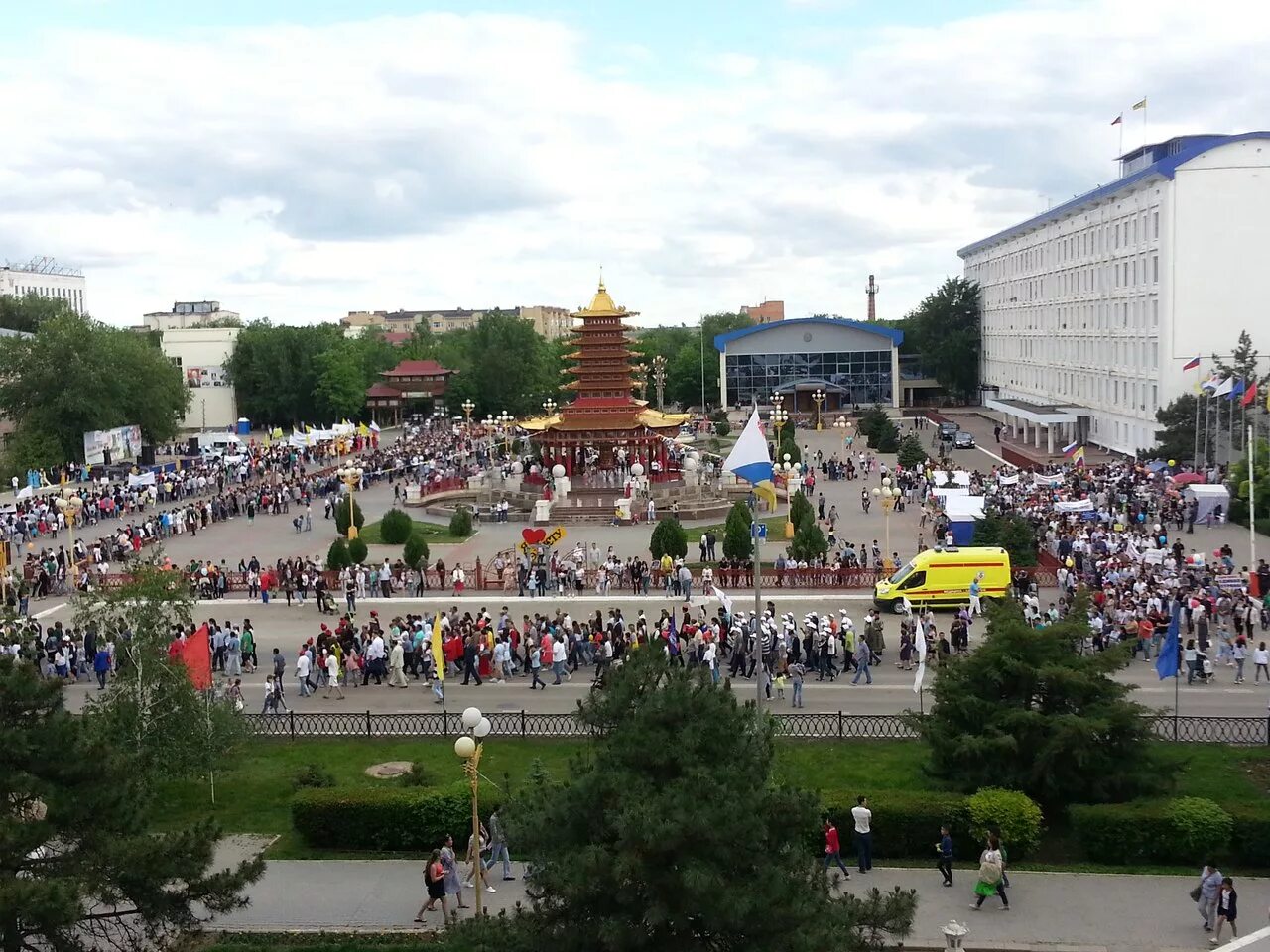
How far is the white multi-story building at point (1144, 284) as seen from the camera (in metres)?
54.2

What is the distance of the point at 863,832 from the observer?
16.0m

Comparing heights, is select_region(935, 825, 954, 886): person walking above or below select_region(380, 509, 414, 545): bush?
below

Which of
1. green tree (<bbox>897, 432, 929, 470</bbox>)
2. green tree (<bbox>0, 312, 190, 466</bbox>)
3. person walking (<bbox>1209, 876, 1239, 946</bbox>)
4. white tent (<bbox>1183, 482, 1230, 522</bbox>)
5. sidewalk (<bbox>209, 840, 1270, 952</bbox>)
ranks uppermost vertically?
green tree (<bbox>0, 312, 190, 466</bbox>)

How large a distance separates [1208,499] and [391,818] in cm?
3197

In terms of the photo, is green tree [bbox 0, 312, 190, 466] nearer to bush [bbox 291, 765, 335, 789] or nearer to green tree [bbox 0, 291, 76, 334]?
green tree [bbox 0, 291, 76, 334]

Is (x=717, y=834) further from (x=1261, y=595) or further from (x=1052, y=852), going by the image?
(x=1261, y=595)

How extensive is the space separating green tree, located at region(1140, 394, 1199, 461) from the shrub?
125 feet

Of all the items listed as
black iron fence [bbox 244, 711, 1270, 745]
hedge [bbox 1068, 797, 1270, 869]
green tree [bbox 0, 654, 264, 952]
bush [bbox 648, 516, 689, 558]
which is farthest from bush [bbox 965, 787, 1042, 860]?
bush [bbox 648, 516, 689, 558]

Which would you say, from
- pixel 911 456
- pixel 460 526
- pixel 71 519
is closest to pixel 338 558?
pixel 460 526

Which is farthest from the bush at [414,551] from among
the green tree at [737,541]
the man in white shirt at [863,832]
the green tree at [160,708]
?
the man in white shirt at [863,832]

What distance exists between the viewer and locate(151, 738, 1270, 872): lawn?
59.2ft

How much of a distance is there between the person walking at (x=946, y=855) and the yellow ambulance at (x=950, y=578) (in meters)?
14.2

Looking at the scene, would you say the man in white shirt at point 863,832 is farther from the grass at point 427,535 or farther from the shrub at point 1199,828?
the grass at point 427,535

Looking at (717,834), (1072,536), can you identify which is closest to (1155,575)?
(1072,536)
